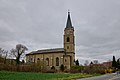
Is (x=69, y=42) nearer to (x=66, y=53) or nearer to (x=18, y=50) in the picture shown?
(x=66, y=53)

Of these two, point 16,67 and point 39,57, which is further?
point 39,57

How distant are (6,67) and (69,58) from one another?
171 ft

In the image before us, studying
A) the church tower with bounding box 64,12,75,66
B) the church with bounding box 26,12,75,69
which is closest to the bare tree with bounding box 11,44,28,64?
the church with bounding box 26,12,75,69

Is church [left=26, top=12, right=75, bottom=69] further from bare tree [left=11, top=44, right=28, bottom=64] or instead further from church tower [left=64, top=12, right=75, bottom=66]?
bare tree [left=11, top=44, right=28, bottom=64]

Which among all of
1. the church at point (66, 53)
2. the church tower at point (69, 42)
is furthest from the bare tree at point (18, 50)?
the church tower at point (69, 42)

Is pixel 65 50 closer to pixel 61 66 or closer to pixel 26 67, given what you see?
pixel 61 66

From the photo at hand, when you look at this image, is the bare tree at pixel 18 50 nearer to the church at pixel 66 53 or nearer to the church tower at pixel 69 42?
the church at pixel 66 53

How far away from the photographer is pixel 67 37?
97.4 m

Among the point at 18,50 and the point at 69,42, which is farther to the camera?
the point at 69,42

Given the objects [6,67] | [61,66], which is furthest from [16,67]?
[61,66]

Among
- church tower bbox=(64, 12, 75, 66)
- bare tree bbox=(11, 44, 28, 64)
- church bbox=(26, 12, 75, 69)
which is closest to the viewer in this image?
bare tree bbox=(11, 44, 28, 64)

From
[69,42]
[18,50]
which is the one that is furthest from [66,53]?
[18,50]

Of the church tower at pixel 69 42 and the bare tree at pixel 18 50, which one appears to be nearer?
the bare tree at pixel 18 50

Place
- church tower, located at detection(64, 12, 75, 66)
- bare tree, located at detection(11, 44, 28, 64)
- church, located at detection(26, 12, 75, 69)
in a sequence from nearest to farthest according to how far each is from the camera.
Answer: bare tree, located at detection(11, 44, 28, 64), church, located at detection(26, 12, 75, 69), church tower, located at detection(64, 12, 75, 66)
